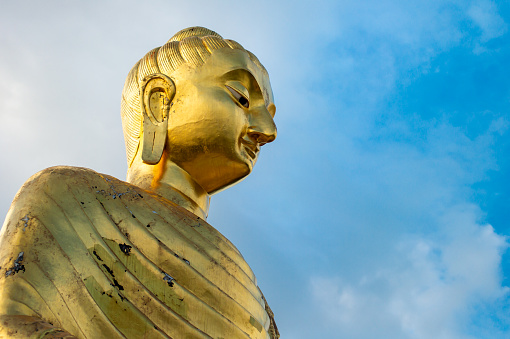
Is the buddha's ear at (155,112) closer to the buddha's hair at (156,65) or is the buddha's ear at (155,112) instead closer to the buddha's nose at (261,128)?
the buddha's hair at (156,65)

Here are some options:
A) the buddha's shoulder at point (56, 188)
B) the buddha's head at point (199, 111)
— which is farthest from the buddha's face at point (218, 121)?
the buddha's shoulder at point (56, 188)

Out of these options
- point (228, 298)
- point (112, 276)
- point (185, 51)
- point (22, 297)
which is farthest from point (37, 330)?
point (185, 51)

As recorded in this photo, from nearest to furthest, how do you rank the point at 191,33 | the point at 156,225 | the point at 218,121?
1. the point at 156,225
2. the point at 218,121
3. the point at 191,33

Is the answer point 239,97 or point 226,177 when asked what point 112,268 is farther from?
point 239,97

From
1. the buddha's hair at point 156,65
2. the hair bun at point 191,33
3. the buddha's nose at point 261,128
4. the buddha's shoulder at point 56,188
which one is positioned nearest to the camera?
the buddha's shoulder at point 56,188

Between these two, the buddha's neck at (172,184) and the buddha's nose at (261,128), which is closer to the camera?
the buddha's neck at (172,184)

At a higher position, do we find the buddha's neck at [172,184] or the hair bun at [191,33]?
the hair bun at [191,33]

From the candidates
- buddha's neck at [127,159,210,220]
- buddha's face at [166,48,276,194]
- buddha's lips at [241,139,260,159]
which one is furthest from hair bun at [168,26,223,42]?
buddha's neck at [127,159,210,220]

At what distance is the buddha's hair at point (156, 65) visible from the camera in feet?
15.6

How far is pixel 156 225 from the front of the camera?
3.83 metres

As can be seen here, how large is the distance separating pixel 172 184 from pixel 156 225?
0.67m

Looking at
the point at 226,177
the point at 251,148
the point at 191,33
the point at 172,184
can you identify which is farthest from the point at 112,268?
the point at 191,33

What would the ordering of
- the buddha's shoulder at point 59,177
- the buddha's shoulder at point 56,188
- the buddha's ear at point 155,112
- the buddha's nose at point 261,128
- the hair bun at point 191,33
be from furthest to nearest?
the hair bun at point 191,33 < the buddha's nose at point 261,128 < the buddha's ear at point 155,112 < the buddha's shoulder at point 59,177 < the buddha's shoulder at point 56,188

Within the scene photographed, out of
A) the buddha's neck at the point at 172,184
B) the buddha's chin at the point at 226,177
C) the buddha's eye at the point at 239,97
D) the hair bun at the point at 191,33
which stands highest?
the hair bun at the point at 191,33
